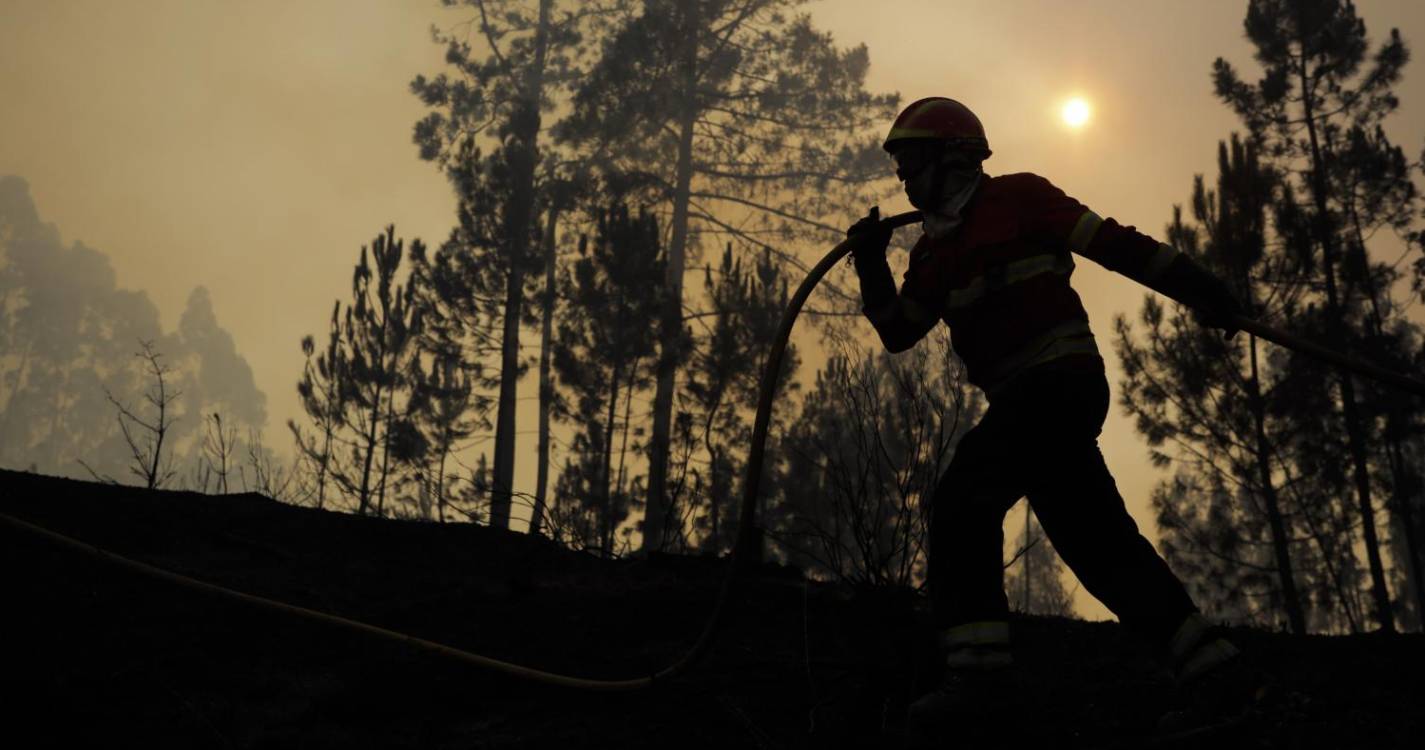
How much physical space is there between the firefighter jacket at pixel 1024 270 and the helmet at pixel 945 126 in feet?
0.42

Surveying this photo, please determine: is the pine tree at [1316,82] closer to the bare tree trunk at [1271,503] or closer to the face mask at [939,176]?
the bare tree trunk at [1271,503]

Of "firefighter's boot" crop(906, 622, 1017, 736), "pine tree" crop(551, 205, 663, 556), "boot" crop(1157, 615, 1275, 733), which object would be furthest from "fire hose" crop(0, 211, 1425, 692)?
"pine tree" crop(551, 205, 663, 556)

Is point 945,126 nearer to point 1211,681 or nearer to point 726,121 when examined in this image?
Answer: point 1211,681

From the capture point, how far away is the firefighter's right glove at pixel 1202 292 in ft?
8.56

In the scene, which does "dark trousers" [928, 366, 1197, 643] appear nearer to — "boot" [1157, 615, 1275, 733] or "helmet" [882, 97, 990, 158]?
"boot" [1157, 615, 1275, 733]

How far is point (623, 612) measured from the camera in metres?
3.94

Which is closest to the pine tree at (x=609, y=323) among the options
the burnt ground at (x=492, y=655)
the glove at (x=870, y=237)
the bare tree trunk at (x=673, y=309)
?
the bare tree trunk at (x=673, y=309)

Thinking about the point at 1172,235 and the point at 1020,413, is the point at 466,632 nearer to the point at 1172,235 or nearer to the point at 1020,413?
the point at 1020,413

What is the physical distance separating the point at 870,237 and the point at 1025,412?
694 mm

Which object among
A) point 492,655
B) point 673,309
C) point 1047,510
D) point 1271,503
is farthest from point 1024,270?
point 673,309

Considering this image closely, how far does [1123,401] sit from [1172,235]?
2338mm

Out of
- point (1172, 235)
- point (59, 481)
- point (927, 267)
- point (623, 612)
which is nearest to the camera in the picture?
point (927, 267)

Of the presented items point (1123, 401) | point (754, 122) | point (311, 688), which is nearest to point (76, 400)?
point (754, 122)

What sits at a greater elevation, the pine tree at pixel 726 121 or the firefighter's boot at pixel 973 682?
the pine tree at pixel 726 121
